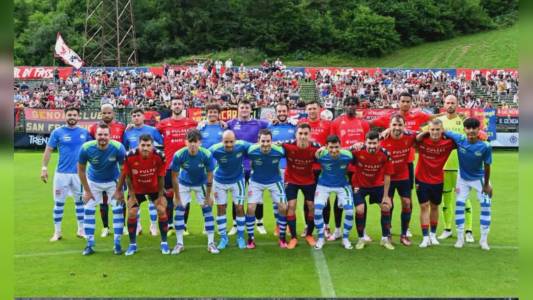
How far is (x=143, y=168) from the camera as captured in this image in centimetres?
777

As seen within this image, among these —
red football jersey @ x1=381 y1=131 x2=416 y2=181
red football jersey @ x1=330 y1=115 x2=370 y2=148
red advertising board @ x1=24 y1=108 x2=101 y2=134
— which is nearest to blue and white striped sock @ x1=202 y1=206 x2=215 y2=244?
red football jersey @ x1=330 y1=115 x2=370 y2=148

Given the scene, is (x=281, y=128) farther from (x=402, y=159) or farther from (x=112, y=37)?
(x=112, y=37)

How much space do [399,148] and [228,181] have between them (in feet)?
9.27

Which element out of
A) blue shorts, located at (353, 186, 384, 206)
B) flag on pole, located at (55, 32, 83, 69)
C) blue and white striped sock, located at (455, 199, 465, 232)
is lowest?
blue and white striped sock, located at (455, 199, 465, 232)

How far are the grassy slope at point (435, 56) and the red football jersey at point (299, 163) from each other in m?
50.4

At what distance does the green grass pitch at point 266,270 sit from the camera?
20.3ft

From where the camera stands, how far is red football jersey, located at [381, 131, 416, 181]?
8406 millimetres

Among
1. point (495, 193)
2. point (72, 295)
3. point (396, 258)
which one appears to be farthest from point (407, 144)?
point (495, 193)

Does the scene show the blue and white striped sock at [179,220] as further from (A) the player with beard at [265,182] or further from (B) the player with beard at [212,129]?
(B) the player with beard at [212,129]

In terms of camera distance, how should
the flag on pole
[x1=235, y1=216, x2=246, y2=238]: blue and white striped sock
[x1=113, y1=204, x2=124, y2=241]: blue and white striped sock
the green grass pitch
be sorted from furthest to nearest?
1. the flag on pole
2. [x1=235, y1=216, x2=246, y2=238]: blue and white striped sock
3. [x1=113, y1=204, x2=124, y2=241]: blue and white striped sock
4. the green grass pitch

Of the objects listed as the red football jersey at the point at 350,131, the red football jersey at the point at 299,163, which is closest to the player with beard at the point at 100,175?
the red football jersey at the point at 299,163

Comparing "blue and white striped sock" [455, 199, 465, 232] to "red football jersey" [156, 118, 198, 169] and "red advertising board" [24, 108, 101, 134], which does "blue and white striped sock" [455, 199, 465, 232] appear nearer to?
"red football jersey" [156, 118, 198, 169]

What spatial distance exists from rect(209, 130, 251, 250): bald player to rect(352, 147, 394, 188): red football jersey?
1804 mm

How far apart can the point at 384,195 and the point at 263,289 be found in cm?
293
